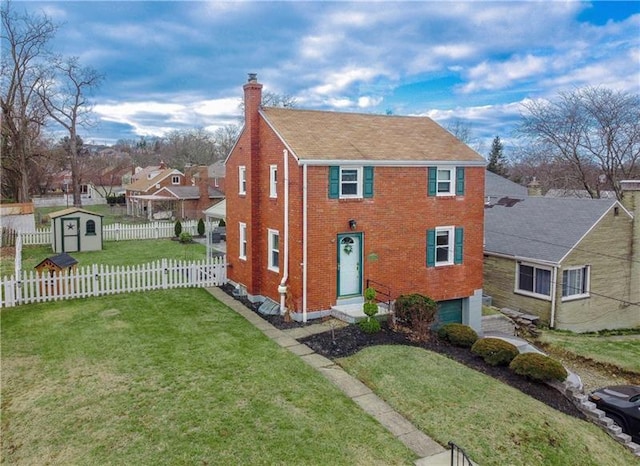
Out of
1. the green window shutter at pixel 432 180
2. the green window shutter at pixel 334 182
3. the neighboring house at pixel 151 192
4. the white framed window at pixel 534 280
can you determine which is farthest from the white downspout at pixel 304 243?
the neighboring house at pixel 151 192

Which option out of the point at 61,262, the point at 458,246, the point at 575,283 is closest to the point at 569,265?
the point at 575,283

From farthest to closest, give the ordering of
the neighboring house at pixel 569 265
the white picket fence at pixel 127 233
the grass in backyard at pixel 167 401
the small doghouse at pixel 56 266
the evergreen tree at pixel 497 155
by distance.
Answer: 1. the evergreen tree at pixel 497 155
2. the white picket fence at pixel 127 233
3. the neighboring house at pixel 569 265
4. the small doghouse at pixel 56 266
5. the grass in backyard at pixel 167 401

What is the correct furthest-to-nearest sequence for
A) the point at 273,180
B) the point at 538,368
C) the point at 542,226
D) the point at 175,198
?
the point at 175,198 → the point at 542,226 → the point at 273,180 → the point at 538,368

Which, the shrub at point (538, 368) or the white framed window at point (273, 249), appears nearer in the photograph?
the shrub at point (538, 368)

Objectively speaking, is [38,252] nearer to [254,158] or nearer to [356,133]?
[254,158]

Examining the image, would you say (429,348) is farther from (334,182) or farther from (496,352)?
(334,182)

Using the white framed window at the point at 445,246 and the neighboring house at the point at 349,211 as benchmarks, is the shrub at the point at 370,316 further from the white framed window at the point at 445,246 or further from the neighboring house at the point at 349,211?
the white framed window at the point at 445,246

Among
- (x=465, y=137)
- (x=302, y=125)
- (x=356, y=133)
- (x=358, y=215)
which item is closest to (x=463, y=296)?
(x=358, y=215)
